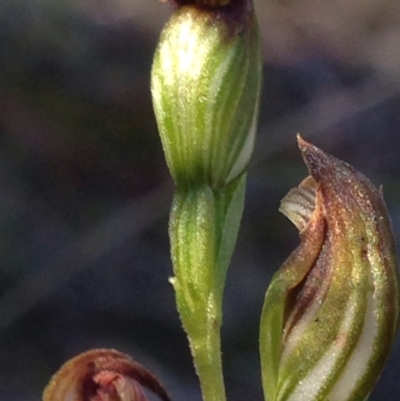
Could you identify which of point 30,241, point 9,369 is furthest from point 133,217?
point 9,369

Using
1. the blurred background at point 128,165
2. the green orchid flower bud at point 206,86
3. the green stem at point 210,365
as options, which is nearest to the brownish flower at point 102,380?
the green stem at point 210,365

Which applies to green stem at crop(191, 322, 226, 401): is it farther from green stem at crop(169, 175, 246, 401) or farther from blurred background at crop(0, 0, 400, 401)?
blurred background at crop(0, 0, 400, 401)

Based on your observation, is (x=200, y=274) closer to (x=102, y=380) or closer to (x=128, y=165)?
(x=102, y=380)

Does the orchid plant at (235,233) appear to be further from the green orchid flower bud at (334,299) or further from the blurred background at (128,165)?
the blurred background at (128,165)

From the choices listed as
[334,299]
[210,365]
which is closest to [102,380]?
[210,365]

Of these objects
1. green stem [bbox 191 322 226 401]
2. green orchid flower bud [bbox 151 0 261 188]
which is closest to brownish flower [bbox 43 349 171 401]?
green stem [bbox 191 322 226 401]

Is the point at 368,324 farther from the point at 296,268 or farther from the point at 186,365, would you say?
the point at 186,365

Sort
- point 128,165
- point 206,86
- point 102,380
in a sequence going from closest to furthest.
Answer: point 206,86, point 102,380, point 128,165
